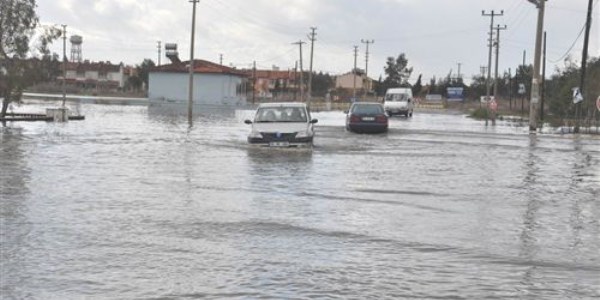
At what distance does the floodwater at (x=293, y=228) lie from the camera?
6.75m

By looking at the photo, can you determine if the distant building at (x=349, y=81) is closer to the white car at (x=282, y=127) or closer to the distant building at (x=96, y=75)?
the distant building at (x=96, y=75)

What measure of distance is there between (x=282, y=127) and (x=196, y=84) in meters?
64.0

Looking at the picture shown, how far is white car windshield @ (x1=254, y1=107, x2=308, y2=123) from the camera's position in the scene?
899 inches

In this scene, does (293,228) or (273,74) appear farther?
(273,74)

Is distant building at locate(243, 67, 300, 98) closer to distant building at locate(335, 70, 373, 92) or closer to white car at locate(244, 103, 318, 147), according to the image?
distant building at locate(335, 70, 373, 92)

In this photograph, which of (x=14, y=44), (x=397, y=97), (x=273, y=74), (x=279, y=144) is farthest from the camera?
(x=273, y=74)

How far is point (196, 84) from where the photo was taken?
84.8 metres

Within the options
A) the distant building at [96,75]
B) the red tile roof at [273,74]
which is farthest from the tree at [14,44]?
the red tile roof at [273,74]

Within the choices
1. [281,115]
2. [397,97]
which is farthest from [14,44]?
[397,97]

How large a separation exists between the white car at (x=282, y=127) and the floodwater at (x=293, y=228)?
2.16 metres

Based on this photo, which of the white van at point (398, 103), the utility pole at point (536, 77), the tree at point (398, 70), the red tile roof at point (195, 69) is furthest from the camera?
the tree at point (398, 70)

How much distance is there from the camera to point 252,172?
1622cm

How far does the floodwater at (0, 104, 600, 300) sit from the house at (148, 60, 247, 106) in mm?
64746

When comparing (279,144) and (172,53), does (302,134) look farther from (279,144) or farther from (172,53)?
(172,53)
